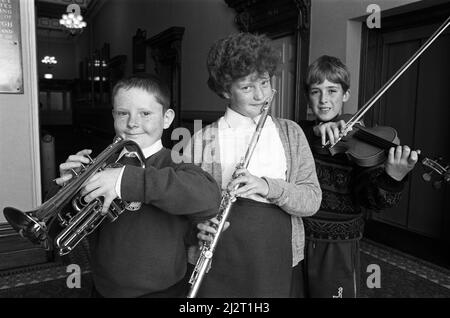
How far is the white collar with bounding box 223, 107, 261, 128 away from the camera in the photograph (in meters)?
1.14

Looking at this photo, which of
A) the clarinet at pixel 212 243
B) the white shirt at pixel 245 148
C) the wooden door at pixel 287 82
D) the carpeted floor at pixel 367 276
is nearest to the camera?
the clarinet at pixel 212 243

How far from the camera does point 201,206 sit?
889 millimetres

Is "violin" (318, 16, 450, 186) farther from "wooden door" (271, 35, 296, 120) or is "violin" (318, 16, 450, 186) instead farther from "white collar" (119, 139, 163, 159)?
"wooden door" (271, 35, 296, 120)

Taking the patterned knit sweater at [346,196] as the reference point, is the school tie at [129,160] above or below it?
above

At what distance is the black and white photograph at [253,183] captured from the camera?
0.92 m

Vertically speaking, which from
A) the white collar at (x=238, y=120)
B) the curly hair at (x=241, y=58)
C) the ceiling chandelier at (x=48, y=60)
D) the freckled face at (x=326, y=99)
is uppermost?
the ceiling chandelier at (x=48, y=60)

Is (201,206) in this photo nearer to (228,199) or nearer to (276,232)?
(228,199)

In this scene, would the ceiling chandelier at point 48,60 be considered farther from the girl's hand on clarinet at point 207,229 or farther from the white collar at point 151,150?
the girl's hand on clarinet at point 207,229

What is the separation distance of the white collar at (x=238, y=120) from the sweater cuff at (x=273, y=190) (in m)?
0.19

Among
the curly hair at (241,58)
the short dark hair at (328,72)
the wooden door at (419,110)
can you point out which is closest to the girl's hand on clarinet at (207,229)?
the curly hair at (241,58)

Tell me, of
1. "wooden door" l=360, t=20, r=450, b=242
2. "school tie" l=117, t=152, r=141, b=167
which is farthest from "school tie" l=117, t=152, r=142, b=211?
"wooden door" l=360, t=20, r=450, b=242

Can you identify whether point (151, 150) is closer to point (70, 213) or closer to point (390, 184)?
point (70, 213)
